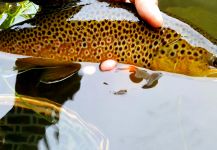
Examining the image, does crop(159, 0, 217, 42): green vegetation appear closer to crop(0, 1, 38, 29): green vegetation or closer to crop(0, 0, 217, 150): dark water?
crop(0, 1, 38, 29): green vegetation

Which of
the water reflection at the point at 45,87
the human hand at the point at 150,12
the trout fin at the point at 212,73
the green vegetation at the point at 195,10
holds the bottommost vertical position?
the green vegetation at the point at 195,10

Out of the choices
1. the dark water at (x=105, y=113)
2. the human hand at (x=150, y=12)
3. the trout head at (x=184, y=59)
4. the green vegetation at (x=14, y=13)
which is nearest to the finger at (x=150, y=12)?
the human hand at (x=150, y=12)

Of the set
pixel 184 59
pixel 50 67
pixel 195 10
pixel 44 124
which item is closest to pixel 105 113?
pixel 44 124

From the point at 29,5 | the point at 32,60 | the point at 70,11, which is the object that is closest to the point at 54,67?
the point at 32,60

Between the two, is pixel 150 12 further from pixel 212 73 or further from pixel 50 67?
pixel 50 67

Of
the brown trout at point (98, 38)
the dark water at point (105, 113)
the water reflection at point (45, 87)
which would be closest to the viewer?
the dark water at point (105, 113)

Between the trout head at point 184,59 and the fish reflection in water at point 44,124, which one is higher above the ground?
the trout head at point 184,59

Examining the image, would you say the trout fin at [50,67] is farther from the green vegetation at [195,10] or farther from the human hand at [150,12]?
the green vegetation at [195,10]
